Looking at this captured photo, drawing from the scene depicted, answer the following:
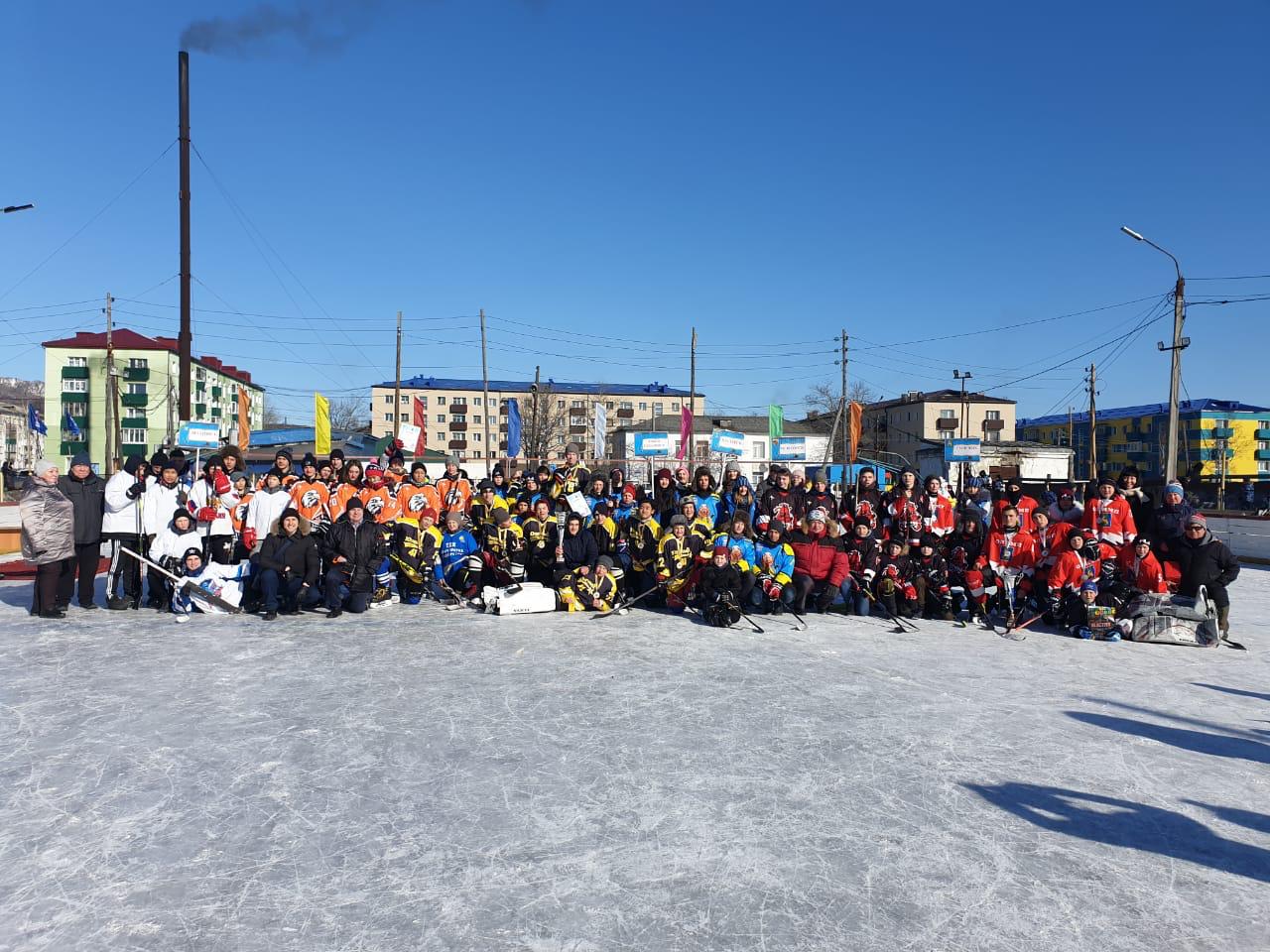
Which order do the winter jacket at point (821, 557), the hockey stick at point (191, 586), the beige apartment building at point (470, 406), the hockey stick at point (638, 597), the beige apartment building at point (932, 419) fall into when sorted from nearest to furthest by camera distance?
1. the hockey stick at point (191, 586)
2. the hockey stick at point (638, 597)
3. the winter jacket at point (821, 557)
4. the beige apartment building at point (932, 419)
5. the beige apartment building at point (470, 406)

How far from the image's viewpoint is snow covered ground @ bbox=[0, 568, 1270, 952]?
2670mm

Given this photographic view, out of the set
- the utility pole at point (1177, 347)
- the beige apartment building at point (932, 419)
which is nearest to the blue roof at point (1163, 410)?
the beige apartment building at point (932, 419)

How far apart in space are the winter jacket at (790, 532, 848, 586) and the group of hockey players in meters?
0.01

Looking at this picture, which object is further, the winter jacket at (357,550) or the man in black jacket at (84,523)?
the winter jacket at (357,550)

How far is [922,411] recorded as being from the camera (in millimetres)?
64125

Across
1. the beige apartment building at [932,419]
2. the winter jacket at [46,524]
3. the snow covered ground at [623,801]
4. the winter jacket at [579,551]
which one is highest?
the beige apartment building at [932,419]

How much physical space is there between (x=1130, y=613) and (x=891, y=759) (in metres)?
4.74

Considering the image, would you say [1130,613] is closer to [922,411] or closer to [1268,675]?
[1268,675]

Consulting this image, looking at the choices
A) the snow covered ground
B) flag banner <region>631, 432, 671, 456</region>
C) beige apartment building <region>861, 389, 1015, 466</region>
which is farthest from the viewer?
beige apartment building <region>861, 389, 1015, 466</region>

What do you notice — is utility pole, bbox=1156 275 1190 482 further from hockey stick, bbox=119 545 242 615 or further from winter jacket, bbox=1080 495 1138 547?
hockey stick, bbox=119 545 242 615

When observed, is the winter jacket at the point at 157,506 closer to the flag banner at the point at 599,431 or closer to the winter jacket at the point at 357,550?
the winter jacket at the point at 357,550

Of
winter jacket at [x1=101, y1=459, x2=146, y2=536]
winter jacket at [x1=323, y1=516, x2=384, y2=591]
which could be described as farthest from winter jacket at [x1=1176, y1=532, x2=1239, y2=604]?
winter jacket at [x1=101, y1=459, x2=146, y2=536]

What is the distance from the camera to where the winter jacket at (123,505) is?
789 centimetres

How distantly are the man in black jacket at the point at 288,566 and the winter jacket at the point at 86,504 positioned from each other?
60.9 inches
